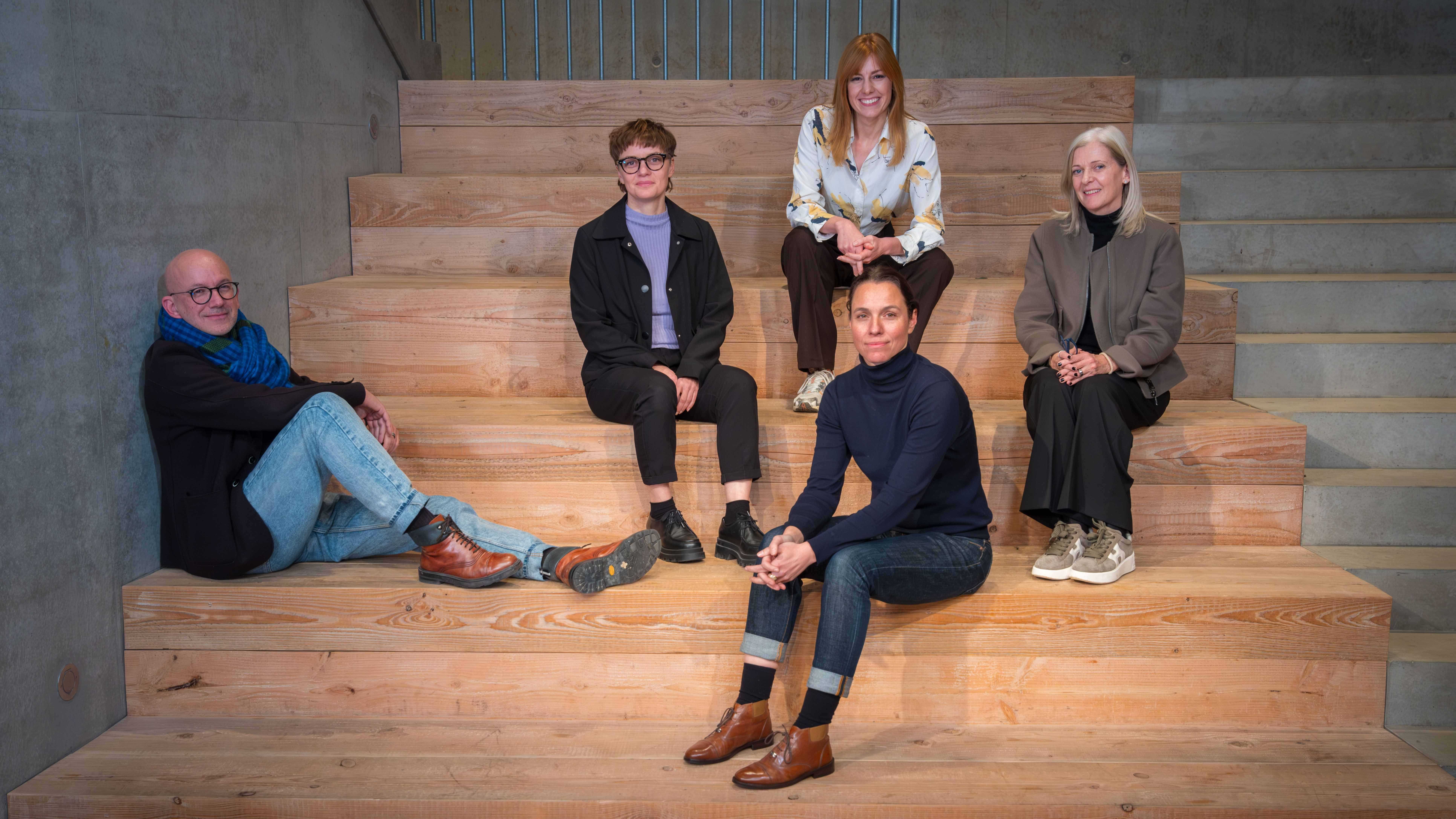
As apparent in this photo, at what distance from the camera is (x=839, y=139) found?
2.95 metres

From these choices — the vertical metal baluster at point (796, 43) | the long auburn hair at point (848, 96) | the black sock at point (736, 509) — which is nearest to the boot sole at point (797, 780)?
the black sock at point (736, 509)

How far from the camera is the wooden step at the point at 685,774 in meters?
1.89

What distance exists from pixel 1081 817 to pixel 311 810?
138 centimetres

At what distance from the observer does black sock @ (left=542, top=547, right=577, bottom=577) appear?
230 centimetres

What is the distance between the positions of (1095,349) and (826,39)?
9.18 ft

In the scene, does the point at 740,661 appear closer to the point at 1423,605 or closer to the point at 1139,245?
the point at 1139,245

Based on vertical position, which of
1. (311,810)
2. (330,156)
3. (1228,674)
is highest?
(330,156)

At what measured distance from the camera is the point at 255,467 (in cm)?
229

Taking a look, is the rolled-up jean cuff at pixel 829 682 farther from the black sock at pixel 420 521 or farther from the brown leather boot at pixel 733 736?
the black sock at pixel 420 521

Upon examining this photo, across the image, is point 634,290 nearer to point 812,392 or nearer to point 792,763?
point 812,392

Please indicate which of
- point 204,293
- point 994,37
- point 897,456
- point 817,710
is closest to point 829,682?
point 817,710

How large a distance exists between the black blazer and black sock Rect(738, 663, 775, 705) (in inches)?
34.9

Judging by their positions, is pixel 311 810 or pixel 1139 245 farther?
pixel 1139 245

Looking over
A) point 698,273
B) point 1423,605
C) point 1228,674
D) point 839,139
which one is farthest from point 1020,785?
point 839,139
